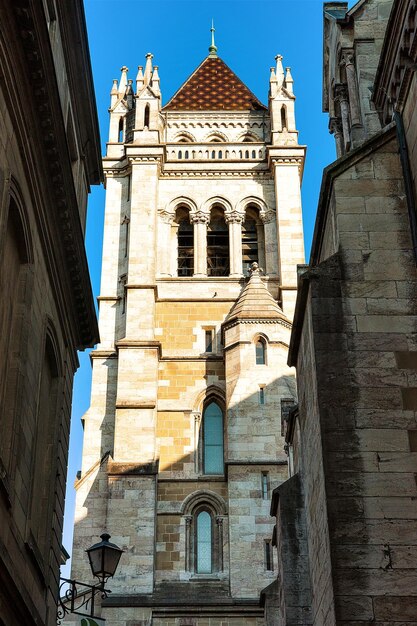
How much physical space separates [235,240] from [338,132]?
64.6 feet

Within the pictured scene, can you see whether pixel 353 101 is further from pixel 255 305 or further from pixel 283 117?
pixel 283 117

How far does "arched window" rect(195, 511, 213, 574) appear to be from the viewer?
30.8 metres

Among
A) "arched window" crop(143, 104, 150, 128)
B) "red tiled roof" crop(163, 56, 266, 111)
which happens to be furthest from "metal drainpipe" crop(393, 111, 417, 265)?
"red tiled roof" crop(163, 56, 266, 111)

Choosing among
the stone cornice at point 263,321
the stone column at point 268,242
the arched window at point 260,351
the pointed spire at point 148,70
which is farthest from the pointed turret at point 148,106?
the arched window at point 260,351

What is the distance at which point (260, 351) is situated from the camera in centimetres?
3334

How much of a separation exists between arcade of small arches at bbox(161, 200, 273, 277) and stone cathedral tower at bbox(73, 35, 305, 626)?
8 cm

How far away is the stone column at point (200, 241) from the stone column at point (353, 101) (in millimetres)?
20607

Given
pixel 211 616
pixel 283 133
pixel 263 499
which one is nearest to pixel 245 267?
pixel 283 133

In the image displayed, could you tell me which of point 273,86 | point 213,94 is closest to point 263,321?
point 273,86

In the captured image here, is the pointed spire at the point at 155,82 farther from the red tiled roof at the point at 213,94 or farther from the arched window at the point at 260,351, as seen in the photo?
the arched window at the point at 260,351

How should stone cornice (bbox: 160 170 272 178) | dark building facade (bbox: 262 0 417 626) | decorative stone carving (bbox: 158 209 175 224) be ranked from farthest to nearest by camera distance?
stone cornice (bbox: 160 170 272 178) → decorative stone carving (bbox: 158 209 175 224) → dark building facade (bbox: 262 0 417 626)

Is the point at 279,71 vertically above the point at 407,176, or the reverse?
the point at 279,71

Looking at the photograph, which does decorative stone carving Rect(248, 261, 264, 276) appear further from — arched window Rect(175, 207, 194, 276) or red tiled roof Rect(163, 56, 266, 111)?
red tiled roof Rect(163, 56, 266, 111)

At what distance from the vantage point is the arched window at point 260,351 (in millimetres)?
33094
